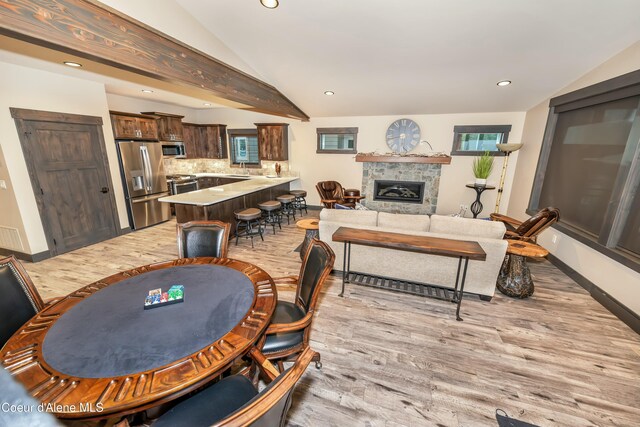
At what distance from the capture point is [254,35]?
3123mm

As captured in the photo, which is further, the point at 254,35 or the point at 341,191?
the point at 341,191

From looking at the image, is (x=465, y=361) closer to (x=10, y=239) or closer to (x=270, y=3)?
(x=270, y=3)

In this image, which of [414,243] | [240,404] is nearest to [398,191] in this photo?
[414,243]

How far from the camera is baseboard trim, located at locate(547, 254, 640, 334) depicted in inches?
96.1

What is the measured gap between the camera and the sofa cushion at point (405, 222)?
2971mm

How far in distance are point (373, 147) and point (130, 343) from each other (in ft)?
19.7

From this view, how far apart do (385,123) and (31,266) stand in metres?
6.90

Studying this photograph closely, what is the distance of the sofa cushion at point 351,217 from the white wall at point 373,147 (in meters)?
3.46

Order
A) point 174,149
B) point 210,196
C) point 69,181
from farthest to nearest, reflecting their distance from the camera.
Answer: point 174,149
point 210,196
point 69,181

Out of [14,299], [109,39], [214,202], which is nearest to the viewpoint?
[14,299]

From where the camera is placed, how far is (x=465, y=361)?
2045mm

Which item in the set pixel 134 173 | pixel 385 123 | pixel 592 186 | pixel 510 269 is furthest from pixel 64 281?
pixel 592 186

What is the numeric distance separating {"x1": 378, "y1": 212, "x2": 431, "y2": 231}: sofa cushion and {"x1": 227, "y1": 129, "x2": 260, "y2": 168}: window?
5.06 meters

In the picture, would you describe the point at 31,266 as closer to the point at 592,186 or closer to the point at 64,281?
the point at 64,281
